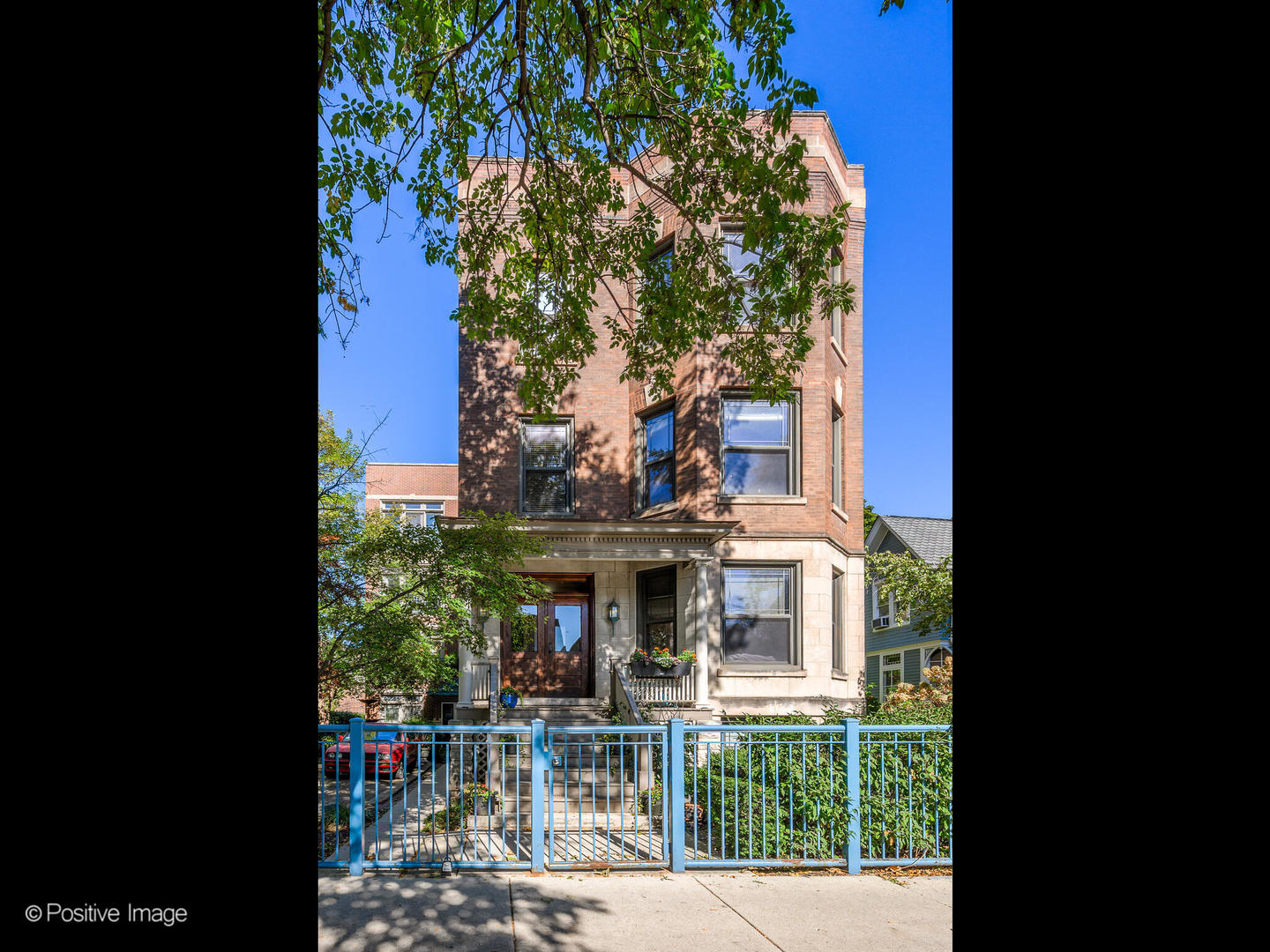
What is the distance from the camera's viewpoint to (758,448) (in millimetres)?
14727

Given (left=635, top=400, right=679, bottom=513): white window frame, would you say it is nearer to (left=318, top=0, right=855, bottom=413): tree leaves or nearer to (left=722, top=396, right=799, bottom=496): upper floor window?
(left=722, top=396, right=799, bottom=496): upper floor window

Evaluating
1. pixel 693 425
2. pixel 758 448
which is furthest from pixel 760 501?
pixel 693 425

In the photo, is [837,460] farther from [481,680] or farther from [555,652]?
[481,680]

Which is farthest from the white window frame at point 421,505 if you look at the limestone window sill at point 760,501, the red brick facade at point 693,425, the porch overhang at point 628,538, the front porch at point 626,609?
the limestone window sill at point 760,501

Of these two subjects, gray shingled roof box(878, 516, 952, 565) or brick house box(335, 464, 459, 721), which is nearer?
gray shingled roof box(878, 516, 952, 565)

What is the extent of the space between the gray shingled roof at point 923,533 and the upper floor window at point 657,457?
11199 mm

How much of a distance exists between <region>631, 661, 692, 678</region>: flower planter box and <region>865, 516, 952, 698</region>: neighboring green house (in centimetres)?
1168

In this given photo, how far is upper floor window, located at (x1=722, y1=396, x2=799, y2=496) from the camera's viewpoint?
14.7 m

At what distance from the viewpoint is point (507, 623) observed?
1524 cm

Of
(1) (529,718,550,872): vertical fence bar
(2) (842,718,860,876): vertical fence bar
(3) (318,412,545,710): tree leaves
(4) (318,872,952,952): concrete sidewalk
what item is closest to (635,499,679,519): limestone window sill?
(3) (318,412,545,710): tree leaves
